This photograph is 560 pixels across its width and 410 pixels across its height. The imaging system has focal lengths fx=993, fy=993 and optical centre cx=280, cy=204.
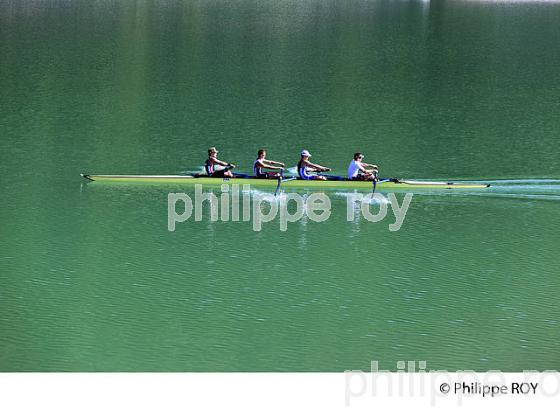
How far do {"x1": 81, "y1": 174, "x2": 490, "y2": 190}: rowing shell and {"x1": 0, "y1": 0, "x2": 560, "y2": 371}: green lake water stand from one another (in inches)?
9.2

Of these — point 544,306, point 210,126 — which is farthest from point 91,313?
point 210,126

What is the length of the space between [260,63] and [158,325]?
26052 millimetres

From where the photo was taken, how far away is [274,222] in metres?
19.2

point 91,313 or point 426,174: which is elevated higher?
point 426,174

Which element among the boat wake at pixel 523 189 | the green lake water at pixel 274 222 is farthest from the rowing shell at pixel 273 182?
the boat wake at pixel 523 189

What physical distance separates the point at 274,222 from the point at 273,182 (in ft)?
7.28

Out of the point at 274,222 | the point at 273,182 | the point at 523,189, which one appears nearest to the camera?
the point at 274,222

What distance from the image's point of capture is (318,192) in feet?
69.5

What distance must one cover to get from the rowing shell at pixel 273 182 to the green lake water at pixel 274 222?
0.77ft

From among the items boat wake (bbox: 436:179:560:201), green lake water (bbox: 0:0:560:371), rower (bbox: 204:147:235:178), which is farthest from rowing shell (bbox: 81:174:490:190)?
boat wake (bbox: 436:179:560:201)

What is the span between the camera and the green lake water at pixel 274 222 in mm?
13953

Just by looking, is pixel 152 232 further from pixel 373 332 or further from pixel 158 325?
pixel 373 332

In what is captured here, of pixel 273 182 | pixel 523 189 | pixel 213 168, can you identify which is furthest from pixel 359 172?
pixel 523 189

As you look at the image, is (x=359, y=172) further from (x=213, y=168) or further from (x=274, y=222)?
(x=213, y=168)
